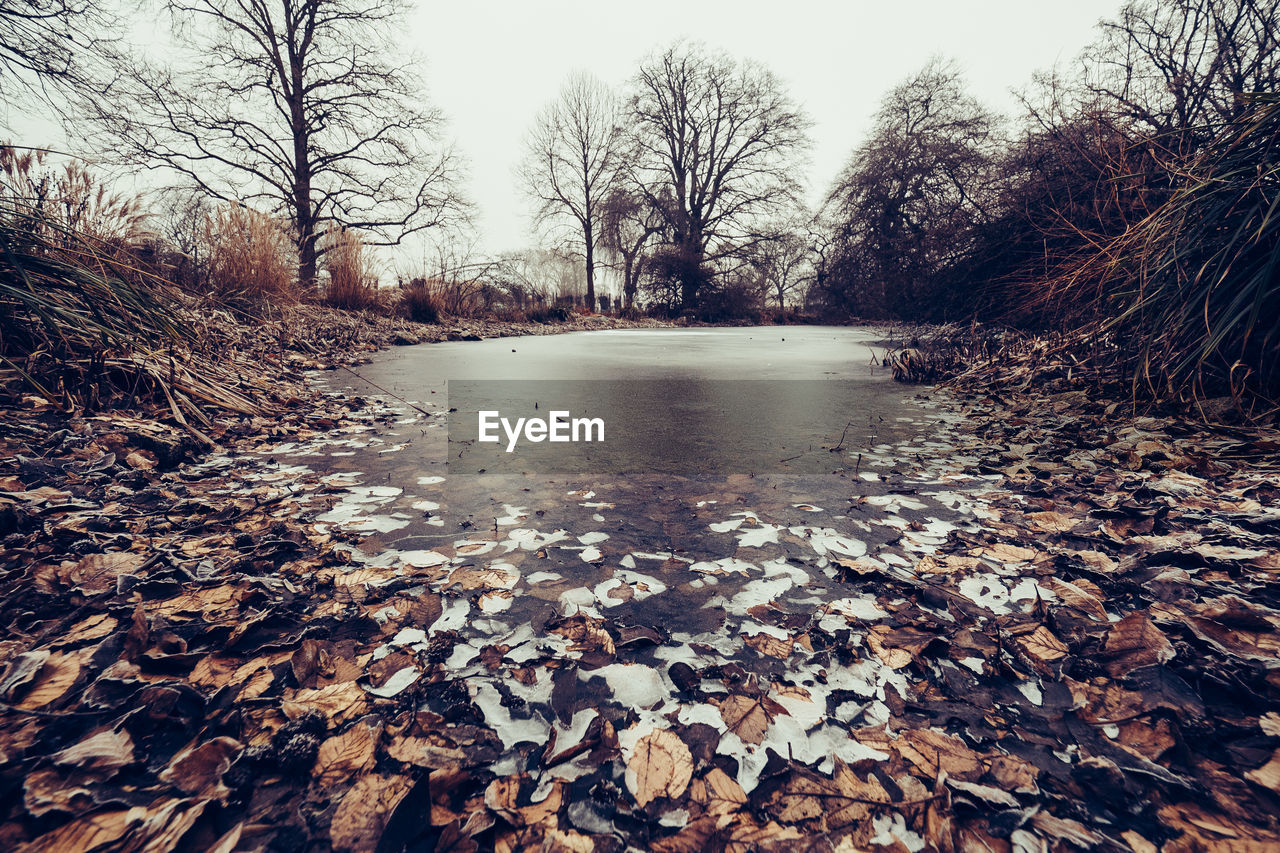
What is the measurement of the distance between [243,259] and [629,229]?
1847 cm

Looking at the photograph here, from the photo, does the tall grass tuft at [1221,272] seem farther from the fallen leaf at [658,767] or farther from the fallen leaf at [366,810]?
the fallen leaf at [366,810]

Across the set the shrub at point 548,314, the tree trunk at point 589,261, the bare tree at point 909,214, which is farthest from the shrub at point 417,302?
the tree trunk at point 589,261

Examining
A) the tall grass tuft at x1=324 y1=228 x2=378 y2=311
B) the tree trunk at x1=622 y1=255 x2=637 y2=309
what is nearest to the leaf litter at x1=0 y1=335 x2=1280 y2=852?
the tall grass tuft at x1=324 y1=228 x2=378 y2=311

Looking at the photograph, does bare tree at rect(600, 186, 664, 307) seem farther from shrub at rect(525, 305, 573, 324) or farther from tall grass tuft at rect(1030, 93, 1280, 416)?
tall grass tuft at rect(1030, 93, 1280, 416)

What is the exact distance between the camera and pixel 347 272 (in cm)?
931

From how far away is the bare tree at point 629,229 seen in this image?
21.5 meters

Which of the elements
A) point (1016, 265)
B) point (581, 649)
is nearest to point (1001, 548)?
point (581, 649)

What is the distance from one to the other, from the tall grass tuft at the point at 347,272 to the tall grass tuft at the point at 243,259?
8.76 ft

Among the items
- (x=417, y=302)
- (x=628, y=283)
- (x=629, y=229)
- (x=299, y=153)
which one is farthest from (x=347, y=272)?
(x=629, y=229)

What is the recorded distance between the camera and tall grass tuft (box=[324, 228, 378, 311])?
927 centimetres

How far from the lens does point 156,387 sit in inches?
106

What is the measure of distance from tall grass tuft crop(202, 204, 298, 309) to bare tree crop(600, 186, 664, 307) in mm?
15549

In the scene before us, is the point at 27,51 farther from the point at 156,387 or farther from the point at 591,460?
the point at 591,460

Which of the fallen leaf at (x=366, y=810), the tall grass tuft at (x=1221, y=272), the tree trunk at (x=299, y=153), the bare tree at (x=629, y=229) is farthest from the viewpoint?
the bare tree at (x=629, y=229)
